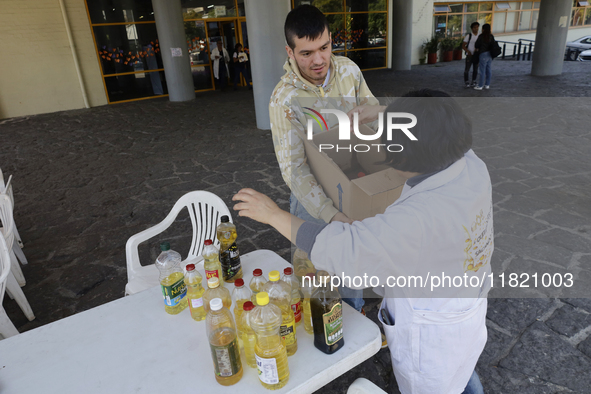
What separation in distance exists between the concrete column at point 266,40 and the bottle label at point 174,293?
21.4ft

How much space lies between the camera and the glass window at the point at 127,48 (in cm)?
1268

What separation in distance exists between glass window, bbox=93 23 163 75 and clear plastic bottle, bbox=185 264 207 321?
13.3m

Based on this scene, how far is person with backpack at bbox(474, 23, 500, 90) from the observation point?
1003cm

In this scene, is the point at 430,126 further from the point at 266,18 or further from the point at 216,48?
the point at 216,48

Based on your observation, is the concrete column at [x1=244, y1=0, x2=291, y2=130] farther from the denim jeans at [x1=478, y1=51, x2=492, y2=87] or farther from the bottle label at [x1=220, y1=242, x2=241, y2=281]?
the bottle label at [x1=220, y1=242, x2=241, y2=281]

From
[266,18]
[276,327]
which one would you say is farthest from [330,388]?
[266,18]

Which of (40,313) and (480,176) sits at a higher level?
(480,176)

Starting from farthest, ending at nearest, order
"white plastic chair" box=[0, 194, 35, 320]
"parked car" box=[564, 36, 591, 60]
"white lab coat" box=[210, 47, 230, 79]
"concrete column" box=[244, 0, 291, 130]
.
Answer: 1. "parked car" box=[564, 36, 591, 60]
2. "white lab coat" box=[210, 47, 230, 79]
3. "concrete column" box=[244, 0, 291, 130]
4. "white plastic chair" box=[0, 194, 35, 320]

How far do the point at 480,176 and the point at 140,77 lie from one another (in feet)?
46.5

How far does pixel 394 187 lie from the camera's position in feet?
5.14

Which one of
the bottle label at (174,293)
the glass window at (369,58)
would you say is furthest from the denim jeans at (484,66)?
the bottle label at (174,293)

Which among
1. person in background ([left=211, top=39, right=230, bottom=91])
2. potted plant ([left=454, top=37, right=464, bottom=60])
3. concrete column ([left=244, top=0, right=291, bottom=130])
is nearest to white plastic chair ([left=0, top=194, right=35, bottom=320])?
concrete column ([left=244, top=0, right=291, bottom=130])

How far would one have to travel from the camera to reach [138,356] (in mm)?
1499

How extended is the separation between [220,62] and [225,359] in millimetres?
13826
